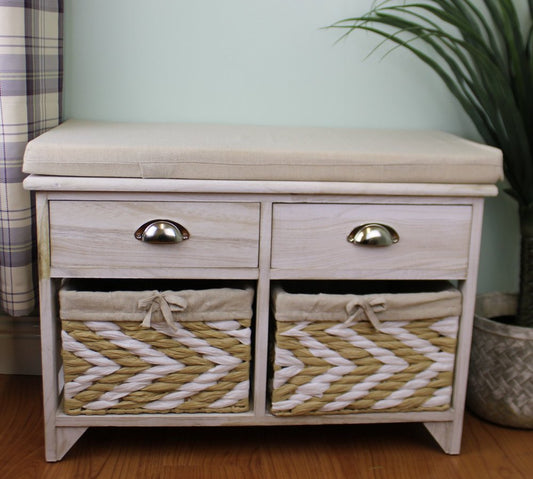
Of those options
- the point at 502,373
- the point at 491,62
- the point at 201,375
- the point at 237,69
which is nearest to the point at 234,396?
the point at 201,375

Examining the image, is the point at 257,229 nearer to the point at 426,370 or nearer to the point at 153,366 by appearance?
the point at 153,366

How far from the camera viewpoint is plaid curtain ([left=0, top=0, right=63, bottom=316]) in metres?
1.50

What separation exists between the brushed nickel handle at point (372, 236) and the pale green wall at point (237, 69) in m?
0.45

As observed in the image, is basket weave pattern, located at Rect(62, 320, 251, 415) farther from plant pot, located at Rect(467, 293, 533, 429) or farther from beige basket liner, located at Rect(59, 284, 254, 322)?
plant pot, located at Rect(467, 293, 533, 429)

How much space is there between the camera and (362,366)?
1.50 m

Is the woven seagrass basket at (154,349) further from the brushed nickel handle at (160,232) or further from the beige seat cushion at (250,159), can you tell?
the beige seat cushion at (250,159)

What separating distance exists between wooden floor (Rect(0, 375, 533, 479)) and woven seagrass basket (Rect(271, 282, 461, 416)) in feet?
0.39

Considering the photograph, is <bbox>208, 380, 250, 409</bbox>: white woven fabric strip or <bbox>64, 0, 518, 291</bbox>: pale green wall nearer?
<bbox>208, 380, 250, 409</bbox>: white woven fabric strip

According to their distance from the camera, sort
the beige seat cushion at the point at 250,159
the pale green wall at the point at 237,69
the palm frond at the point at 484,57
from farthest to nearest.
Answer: the pale green wall at the point at 237,69
the palm frond at the point at 484,57
the beige seat cushion at the point at 250,159

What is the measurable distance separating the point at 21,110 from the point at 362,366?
0.87 meters

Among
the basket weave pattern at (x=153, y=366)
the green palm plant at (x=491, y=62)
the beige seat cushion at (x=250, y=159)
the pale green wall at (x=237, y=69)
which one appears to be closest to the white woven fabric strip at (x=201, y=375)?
the basket weave pattern at (x=153, y=366)

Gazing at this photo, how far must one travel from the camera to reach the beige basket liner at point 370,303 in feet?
4.74

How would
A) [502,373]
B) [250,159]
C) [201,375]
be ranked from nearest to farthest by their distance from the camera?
[250,159]
[201,375]
[502,373]

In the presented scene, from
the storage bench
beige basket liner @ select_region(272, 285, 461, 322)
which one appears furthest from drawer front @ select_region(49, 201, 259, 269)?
beige basket liner @ select_region(272, 285, 461, 322)
